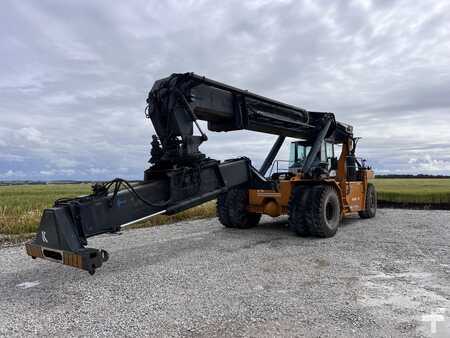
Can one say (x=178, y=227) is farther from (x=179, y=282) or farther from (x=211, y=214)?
(x=179, y=282)

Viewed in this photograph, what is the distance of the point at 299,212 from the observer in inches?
396

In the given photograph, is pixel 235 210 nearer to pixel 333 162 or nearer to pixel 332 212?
pixel 332 212

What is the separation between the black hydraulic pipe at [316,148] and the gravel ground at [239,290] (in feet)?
7.51

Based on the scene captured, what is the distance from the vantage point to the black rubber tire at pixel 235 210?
1154 cm

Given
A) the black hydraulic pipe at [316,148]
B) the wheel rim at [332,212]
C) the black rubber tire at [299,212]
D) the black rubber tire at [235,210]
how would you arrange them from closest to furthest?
the black rubber tire at [299,212], the wheel rim at [332,212], the black hydraulic pipe at [316,148], the black rubber tire at [235,210]

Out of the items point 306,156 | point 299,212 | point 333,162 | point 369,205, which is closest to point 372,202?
point 369,205

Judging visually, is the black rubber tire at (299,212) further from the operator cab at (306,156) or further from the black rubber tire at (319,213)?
the operator cab at (306,156)

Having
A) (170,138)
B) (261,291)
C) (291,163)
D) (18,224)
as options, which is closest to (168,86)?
(170,138)

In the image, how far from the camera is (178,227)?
42.1 feet

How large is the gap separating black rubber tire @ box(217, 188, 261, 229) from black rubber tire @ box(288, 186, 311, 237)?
1.74m

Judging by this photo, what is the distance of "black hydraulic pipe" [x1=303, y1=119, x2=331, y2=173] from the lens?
11.3 meters

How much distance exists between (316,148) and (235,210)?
2861 millimetres

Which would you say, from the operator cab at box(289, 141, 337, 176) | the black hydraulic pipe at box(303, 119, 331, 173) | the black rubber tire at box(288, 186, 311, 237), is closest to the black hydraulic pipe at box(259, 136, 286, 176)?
the operator cab at box(289, 141, 337, 176)

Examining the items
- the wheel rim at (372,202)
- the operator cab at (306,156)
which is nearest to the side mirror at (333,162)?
the operator cab at (306,156)
